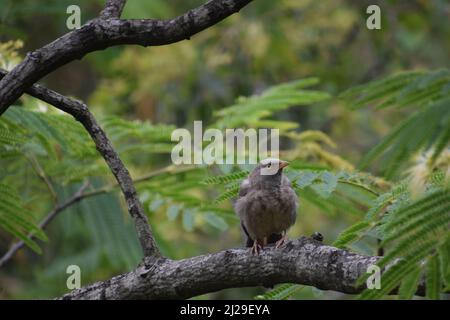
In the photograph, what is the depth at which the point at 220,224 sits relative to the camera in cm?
716

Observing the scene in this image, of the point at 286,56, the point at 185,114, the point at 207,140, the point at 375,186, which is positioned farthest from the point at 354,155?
the point at 375,186

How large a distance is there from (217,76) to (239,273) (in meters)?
7.97

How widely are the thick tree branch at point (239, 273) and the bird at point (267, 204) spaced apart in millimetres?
1070

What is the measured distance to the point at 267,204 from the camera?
5.83 meters

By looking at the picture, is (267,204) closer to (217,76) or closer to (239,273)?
(239,273)

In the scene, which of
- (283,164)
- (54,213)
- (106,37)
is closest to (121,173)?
(106,37)

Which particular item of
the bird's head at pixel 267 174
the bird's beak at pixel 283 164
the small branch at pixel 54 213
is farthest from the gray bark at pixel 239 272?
the small branch at pixel 54 213

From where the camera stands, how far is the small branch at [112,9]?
15.6 feet

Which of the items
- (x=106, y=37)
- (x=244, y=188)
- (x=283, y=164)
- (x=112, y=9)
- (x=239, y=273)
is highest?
(x=112, y=9)

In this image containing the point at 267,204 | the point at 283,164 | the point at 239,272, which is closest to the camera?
the point at 239,272

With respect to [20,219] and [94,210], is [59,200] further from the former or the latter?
[20,219]

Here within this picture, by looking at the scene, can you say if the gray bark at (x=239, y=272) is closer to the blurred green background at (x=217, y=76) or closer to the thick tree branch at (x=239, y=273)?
the thick tree branch at (x=239, y=273)
